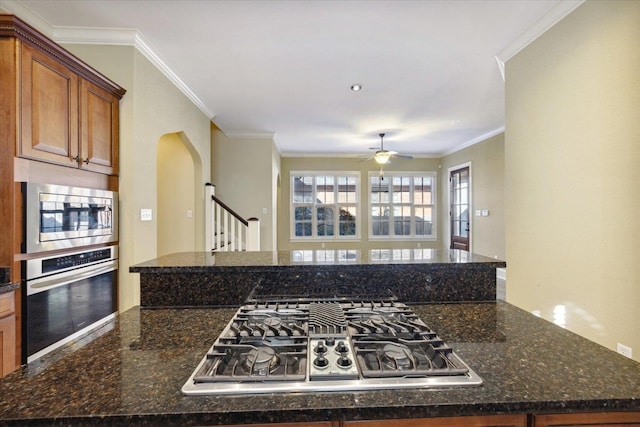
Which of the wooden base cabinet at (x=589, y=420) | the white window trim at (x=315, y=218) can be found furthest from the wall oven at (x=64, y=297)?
the white window trim at (x=315, y=218)

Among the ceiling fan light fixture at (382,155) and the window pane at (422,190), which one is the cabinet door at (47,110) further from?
the window pane at (422,190)

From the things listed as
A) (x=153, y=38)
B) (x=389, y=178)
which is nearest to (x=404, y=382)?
(x=153, y=38)

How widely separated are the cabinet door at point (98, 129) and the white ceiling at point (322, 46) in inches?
22.2

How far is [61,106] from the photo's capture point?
201 cm

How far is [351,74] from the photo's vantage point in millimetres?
3271

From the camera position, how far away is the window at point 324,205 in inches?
314

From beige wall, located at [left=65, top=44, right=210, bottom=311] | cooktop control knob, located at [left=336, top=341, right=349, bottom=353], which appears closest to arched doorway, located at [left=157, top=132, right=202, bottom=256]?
beige wall, located at [left=65, top=44, right=210, bottom=311]

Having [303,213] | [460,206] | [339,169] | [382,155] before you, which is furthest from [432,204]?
[303,213]

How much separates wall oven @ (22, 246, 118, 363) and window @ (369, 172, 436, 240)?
6.47m

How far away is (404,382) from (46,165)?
7.58 feet

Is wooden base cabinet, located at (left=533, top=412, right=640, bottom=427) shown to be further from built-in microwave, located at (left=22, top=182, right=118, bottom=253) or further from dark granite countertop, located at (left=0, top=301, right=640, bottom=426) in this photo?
built-in microwave, located at (left=22, top=182, right=118, bottom=253)

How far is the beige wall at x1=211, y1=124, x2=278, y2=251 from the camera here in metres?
5.62

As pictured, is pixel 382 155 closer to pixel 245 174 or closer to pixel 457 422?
pixel 245 174

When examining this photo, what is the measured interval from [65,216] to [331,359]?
2.04m
